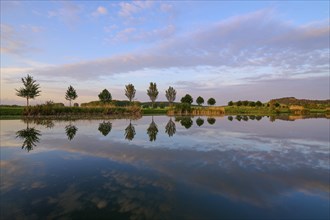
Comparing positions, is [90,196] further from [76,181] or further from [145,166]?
[145,166]

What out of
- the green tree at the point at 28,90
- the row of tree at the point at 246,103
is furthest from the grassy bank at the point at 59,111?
the row of tree at the point at 246,103

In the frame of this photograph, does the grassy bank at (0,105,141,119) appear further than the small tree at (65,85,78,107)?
No

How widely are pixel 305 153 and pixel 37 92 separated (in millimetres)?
54321

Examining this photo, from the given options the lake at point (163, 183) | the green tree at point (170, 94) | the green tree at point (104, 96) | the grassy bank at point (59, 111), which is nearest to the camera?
the lake at point (163, 183)

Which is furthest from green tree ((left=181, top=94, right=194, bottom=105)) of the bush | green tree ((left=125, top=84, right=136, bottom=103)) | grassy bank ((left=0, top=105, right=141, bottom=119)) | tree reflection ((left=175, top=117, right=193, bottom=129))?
tree reflection ((left=175, top=117, right=193, bottom=129))

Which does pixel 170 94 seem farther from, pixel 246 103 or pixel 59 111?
pixel 59 111

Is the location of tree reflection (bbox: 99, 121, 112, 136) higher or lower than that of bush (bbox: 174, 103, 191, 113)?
lower

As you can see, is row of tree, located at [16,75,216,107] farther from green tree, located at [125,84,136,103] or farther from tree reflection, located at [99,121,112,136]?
tree reflection, located at [99,121,112,136]

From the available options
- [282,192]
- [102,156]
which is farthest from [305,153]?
[102,156]

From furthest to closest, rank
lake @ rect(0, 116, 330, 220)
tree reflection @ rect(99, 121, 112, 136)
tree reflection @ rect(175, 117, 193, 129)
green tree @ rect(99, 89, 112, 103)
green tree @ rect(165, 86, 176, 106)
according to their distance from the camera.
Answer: green tree @ rect(165, 86, 176, 106)
green tree @ rect(99, 89, 112, 103)
tree reflection @ rect(175, 117, 193, 129)
tree reflection @ rect(99, 121, 112, 136)
lake @ rect(0, 116, 330, 220)

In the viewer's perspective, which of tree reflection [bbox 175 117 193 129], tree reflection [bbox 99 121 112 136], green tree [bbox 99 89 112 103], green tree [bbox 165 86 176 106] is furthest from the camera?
green tree [bbox 165 86 176 106]

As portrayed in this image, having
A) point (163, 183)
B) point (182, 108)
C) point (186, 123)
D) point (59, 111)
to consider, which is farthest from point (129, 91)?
point (163, 183)

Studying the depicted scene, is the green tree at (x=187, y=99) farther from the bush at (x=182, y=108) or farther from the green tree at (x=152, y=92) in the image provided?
the bush at (x=182, y=108)

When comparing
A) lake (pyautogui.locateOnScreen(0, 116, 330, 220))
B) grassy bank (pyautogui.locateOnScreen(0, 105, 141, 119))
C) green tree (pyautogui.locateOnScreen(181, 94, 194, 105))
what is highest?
green tree (pyautogui.locateOnScreen(181, 94, 194, 105))
